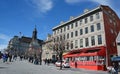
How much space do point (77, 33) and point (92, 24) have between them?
6113mm

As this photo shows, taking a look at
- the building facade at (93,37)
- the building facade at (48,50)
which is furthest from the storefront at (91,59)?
the building facade at (48,50)

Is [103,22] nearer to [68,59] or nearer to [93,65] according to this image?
[93,65]

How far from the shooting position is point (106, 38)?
37.3 meters

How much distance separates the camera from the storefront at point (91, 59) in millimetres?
34469

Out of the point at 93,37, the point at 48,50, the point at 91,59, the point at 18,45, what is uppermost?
the point at 18,45

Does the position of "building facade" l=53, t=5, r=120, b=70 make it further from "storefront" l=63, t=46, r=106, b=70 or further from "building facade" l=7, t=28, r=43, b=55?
"building facade" l=7, t=28, r=43, b=55

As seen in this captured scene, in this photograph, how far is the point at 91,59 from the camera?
36.3m

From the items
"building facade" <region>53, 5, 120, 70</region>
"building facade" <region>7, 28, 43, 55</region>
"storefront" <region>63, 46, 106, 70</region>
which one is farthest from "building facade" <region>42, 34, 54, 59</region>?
"building facade" <region>7, 28, 43, 55</region>

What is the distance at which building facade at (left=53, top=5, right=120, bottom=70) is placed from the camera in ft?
118

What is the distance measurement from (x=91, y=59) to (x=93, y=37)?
6.01 metres

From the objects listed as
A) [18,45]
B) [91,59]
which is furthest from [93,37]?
[18,45]

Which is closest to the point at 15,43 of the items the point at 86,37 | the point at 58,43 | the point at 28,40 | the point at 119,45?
the point at 28,40

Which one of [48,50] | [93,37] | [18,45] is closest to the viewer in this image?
[93,37]

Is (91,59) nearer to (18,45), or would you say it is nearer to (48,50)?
(48,50)
